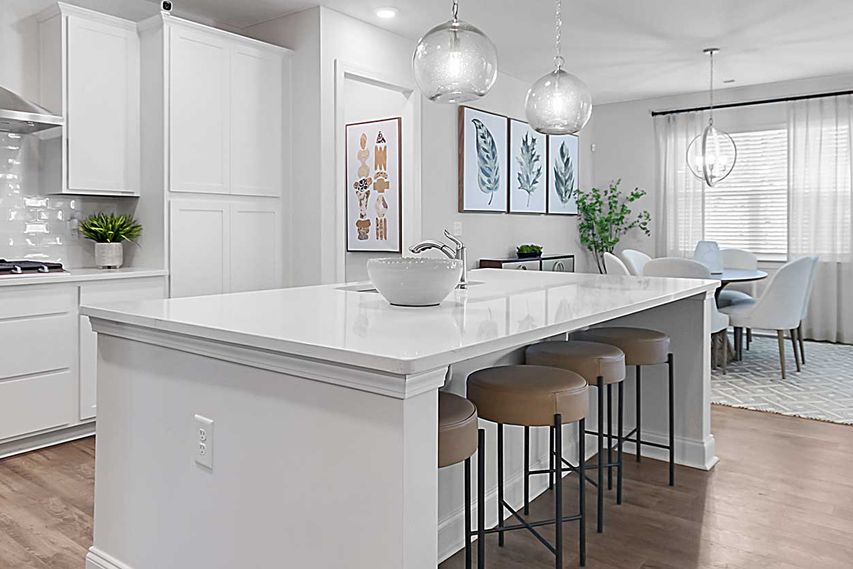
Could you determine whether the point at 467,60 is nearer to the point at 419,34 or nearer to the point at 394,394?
the point at 394,394

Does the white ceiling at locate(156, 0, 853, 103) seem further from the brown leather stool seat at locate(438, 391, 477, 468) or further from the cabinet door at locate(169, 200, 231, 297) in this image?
the brown leather stool seat at locate(438, 391, 477, 468)

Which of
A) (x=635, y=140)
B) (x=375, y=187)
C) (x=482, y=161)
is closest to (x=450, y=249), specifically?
(x=375, y=187)

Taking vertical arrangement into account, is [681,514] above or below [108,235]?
below

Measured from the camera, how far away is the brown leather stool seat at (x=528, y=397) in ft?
6.57

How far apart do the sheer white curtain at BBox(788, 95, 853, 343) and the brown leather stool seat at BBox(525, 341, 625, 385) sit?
16.7 feet

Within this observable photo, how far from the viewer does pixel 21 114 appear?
3291 millimetres

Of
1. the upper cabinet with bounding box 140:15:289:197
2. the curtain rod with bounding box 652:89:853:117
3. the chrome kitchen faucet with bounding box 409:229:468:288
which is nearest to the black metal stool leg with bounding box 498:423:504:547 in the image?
the chrome kitchen faucet with bounding box 409:229:468:288

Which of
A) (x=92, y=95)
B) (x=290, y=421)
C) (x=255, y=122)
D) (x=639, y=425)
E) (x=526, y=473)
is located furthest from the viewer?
(x=255, y=122)

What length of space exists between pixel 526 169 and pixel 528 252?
0.92 metres

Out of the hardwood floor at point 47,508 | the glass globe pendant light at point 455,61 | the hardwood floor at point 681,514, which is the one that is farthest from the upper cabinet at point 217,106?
the glass globe pendant light at point 455,61

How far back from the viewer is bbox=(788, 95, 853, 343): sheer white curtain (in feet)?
21.2

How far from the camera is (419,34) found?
5.00 metres

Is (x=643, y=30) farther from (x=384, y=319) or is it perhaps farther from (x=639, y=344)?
(x=384, y=319)

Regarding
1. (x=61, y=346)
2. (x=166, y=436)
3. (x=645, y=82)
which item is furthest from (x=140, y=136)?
(x=645, y=82)
